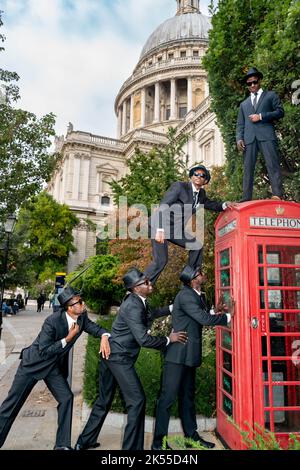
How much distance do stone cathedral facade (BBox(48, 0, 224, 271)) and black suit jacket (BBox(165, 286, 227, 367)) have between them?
3064 centimetres

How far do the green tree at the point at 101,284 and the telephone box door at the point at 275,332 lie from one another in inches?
712

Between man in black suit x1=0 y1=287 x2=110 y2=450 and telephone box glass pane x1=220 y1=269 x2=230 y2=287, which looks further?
telephone box glass pane x1=220 y1=269 x2=230 y2=287

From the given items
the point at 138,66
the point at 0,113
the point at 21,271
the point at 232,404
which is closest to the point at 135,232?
the point at 0,113

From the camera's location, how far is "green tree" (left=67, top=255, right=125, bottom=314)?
22453 millimetres

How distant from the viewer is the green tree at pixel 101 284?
22.5 m

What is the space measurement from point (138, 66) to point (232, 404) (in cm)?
7316

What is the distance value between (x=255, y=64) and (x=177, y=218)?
3227 mm

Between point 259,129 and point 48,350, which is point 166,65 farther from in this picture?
point 48,350

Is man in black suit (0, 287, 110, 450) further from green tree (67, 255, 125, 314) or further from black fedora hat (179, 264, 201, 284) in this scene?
green tree (67, 255, 125, 314)

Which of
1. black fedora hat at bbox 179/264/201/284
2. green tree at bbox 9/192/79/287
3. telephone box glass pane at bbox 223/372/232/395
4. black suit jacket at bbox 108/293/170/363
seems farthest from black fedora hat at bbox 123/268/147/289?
green tree at bbox 9/192/79/287

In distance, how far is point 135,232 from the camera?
15.5 meters

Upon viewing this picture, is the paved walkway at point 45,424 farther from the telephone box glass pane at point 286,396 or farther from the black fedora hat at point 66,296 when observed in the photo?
the black fedora hat at point 66,296

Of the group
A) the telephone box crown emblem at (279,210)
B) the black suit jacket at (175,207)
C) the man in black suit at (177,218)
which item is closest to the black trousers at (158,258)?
the man in black suit at (177,218)

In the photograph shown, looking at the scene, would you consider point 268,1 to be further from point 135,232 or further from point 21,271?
point 21,271
